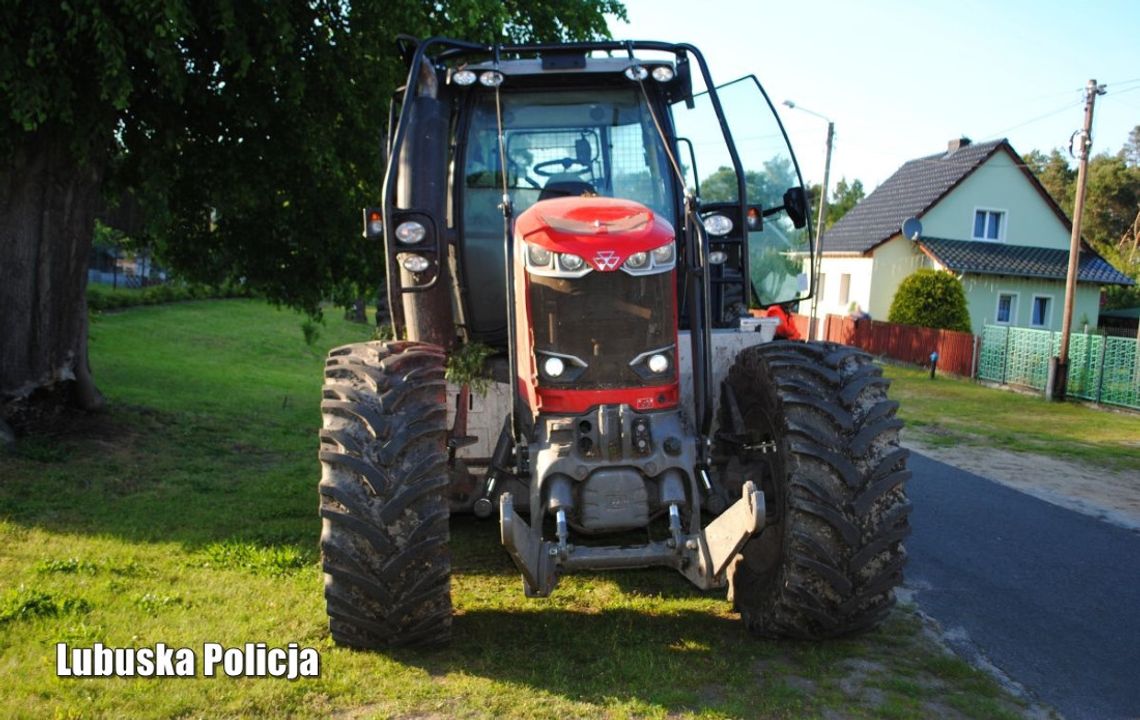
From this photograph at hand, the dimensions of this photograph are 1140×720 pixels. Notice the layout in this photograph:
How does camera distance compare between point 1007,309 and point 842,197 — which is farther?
point 842,197

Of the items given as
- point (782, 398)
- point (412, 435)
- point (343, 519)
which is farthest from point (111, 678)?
point (782, 398)

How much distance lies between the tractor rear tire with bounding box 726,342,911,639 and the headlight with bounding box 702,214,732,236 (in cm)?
92

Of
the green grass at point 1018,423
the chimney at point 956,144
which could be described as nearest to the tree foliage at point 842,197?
the chimney at point 956,144

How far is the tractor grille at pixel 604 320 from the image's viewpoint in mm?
4641

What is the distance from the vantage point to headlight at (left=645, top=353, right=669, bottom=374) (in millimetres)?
4754

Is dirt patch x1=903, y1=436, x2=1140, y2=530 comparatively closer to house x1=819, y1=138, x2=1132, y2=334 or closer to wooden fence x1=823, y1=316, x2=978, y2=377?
wooden fence x1=823, y1=316, x2=978, y2=377

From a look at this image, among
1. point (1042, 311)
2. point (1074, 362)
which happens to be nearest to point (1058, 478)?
point (1074, 362)

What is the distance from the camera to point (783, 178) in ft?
21.3

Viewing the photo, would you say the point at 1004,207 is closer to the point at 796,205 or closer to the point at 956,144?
the point at 956,144

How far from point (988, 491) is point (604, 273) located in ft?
22.2

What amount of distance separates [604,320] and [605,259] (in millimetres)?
302

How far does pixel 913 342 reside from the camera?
27.0 meters

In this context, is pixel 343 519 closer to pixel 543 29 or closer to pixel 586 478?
pixel 586 478

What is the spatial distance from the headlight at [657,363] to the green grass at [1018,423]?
9.71 metres
